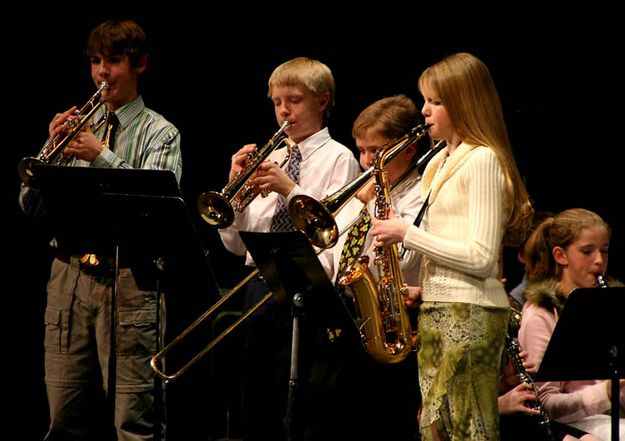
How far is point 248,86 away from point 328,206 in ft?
6.44

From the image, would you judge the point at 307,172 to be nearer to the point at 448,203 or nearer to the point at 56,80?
the point at 448,203

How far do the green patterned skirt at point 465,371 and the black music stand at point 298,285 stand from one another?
0.89 feet

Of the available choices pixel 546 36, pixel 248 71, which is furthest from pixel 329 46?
pixel 546 36

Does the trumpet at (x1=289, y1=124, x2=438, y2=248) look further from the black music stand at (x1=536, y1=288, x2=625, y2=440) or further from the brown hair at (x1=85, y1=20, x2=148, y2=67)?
the brown hair at (x1=85, y1=20, x2=148, y2=67)

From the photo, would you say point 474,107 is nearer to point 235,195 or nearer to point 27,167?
point 235,195

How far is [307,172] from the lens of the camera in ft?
11.8

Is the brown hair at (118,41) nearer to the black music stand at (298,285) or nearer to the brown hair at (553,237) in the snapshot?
the black music stand at (298,285)

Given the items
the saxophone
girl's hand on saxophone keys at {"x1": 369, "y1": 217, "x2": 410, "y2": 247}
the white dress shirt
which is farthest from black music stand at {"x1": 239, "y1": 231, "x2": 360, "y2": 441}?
the white dress shirt

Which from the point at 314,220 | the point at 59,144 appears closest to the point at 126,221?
the point at 59,144

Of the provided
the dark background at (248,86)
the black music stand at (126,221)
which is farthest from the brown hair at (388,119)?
the dark background at (248,86)

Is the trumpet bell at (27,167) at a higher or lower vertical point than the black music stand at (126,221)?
higher

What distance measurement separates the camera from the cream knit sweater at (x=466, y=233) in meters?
2.68

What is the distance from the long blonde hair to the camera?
110 inches

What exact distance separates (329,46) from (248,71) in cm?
46
